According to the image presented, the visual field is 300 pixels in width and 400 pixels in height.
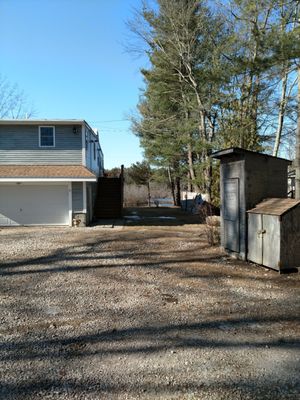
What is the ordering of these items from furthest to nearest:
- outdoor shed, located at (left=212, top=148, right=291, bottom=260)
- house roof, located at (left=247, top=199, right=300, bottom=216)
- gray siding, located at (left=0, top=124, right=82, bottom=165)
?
gray siding, located at (left=0, top=124, right=82, bottom=165) < outdoor shed, located at (left=212, top=148, right=291, bottom=260) < house roof, located at (left=247, top=199, right=300, bottom=216)

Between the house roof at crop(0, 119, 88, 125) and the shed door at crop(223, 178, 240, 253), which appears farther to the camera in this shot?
the house roof at crop(0, 119, 88, 125)

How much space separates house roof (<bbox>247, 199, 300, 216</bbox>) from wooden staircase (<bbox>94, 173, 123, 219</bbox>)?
12.9 metres

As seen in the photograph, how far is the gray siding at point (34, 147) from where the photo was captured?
55.9 ft

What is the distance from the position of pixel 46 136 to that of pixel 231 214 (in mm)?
11032

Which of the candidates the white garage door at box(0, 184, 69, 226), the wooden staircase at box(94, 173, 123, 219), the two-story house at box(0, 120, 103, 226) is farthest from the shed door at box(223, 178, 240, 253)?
the wooden staircase at box(94, 173, 123, 219)

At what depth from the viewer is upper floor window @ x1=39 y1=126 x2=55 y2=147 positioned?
1719 centimetres

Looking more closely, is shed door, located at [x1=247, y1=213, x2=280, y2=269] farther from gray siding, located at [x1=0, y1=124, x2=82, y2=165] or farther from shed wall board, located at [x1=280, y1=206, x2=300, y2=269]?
gray siding, located at [x1=0, y1=124, x2=82, y2=165]

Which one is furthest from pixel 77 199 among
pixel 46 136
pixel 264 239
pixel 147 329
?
pixel 147 329

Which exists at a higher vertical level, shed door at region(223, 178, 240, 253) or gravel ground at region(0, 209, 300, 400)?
shed door at region(223, 178, 240, 253)

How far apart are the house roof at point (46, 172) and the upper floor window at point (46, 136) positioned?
105 centimetres

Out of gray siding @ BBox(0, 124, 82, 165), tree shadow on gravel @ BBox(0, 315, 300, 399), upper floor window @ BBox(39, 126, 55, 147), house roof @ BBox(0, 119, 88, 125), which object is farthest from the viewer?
upper floor window @ BBox(39, 126, 55, 147)

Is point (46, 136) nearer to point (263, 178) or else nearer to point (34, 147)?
point (34, 147)

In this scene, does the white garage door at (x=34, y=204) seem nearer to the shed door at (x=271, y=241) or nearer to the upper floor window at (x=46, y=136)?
the upper floor window at (x=46, y=136)

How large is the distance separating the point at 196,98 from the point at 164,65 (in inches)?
134
